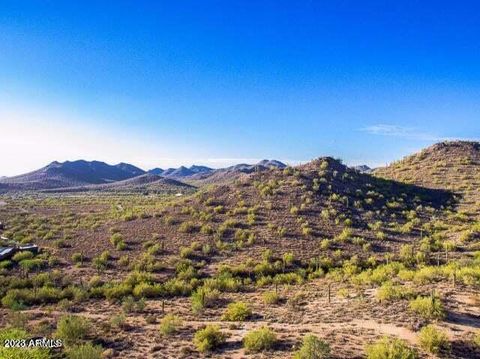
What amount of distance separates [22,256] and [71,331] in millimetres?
17925

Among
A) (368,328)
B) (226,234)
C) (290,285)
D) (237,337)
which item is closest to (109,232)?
(226,234)

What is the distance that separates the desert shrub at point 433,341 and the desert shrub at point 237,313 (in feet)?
24.6

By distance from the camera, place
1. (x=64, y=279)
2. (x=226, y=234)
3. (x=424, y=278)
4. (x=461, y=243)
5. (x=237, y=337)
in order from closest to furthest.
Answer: (x=237, y=337) < (x=424, y=278) < (x=64, y=279) < (x=461, y=243) < (x=226, y=234)

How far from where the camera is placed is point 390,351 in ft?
40.4

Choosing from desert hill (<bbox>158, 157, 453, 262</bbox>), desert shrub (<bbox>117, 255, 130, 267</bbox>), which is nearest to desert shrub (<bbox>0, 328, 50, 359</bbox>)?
desert shrub (<bbox>117, 255, 130, 267</bbox>)

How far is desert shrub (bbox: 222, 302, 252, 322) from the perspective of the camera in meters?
17.8

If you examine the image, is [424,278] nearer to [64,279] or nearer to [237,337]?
[237,337]

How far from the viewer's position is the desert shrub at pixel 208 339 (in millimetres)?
14258

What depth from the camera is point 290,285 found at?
79.7ft

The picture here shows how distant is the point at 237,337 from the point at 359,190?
131 ft

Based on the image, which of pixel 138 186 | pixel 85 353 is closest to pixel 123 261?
pixel 85 353

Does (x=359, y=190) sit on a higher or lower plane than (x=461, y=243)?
higher

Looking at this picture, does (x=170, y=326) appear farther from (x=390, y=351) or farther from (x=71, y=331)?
(x=390, y=351)

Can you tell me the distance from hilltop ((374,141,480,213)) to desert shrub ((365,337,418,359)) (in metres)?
39.8
